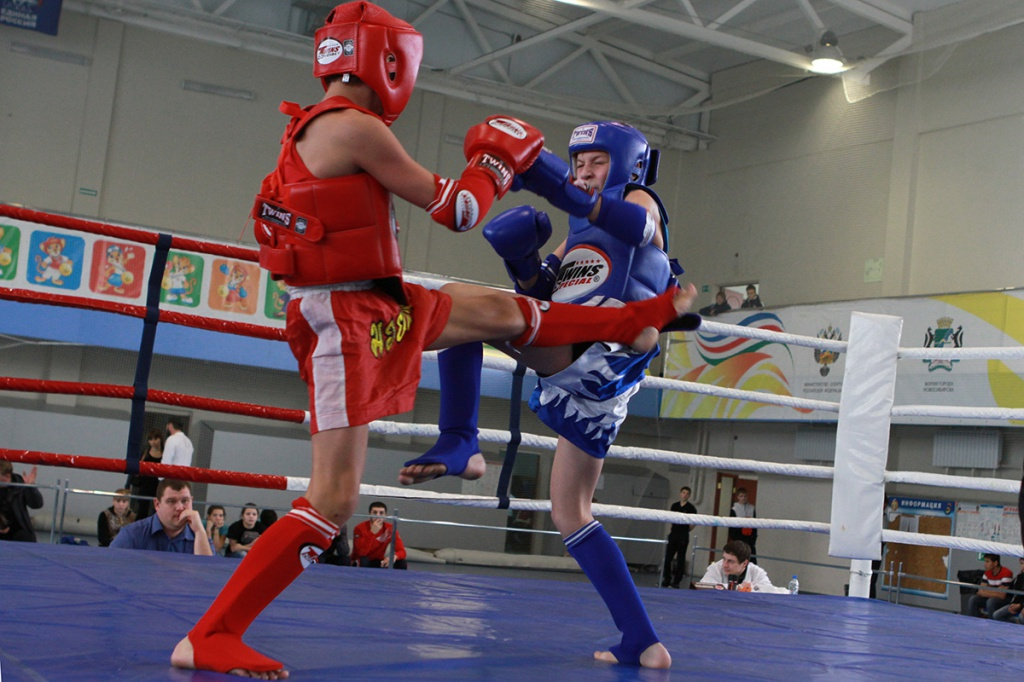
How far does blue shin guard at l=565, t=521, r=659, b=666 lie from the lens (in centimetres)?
184

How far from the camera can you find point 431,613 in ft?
7.18

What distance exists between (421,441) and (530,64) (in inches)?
199

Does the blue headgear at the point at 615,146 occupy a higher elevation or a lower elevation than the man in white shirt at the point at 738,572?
higher

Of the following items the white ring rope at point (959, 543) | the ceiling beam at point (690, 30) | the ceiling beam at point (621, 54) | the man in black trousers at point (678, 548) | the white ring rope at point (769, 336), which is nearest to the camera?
the white ring rope at point (959, 543)

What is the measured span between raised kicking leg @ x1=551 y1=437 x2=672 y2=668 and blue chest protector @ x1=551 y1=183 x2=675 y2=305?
12.5 inches

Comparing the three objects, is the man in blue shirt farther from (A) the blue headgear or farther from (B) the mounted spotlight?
(B) the mounted spotlight

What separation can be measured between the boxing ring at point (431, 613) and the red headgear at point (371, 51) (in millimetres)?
927

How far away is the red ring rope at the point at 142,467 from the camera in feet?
7.76

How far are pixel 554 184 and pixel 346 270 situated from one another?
455 mm

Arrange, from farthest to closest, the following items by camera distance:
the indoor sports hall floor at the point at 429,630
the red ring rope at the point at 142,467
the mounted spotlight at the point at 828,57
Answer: the mounted spotlight at the point at 828,57
the red ring rope at the point at 142,467
the indoor sports hall floor at the point at 429,630

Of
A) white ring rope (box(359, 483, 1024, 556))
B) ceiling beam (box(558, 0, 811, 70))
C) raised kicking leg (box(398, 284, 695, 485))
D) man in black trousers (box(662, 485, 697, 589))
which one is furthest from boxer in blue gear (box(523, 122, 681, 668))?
ceiling beam (box(558, 0, 811, 70))

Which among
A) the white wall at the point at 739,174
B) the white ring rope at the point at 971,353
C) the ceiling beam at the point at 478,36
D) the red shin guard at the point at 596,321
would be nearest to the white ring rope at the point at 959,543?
the white ring rope at the point at 971,353

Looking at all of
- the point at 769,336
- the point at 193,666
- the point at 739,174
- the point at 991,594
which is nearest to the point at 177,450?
the point at 769,336

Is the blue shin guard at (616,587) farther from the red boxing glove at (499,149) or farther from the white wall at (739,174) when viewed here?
the white wall at (739,174)
